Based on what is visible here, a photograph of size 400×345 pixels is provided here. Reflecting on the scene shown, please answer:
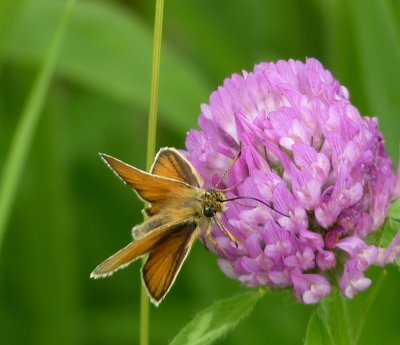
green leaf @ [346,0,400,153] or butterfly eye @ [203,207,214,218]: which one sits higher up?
green leaf @ [346,0,400,153]

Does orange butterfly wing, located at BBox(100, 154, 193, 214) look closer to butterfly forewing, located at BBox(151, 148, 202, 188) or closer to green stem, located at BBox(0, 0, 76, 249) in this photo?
butterfly forewing, located at BBox(151, 148, 202, 188)

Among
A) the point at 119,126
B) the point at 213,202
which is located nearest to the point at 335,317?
the point at 213,202

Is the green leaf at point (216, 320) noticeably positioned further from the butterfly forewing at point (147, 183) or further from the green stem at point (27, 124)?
the green stem at point (27, 124)

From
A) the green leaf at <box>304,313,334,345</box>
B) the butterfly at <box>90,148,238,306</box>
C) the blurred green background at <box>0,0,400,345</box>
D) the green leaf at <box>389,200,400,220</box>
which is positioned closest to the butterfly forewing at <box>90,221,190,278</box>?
the butterfly at <box>90,148,238,306</box>

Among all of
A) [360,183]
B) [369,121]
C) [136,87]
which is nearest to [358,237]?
[360,183]

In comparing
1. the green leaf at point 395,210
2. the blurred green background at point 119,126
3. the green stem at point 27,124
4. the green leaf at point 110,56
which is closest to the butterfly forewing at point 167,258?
the green leaf at point 395,210

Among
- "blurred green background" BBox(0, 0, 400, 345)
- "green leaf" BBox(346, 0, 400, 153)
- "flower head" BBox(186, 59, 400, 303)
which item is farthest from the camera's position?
"blurred green background" BBox(0, 0, 400, 345)

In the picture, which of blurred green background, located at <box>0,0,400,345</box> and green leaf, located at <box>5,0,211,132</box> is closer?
blurred green background, located at <box>0,0,400,345</box>

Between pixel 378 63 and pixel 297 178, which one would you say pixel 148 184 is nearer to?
pixel 297 178
